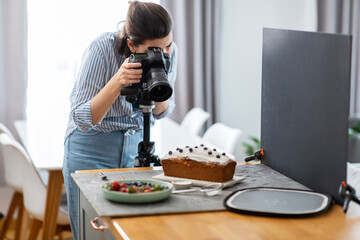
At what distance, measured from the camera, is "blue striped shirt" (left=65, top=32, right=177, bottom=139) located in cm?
175

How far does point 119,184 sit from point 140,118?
2.10ft

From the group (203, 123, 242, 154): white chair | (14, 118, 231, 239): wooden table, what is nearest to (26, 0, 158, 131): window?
(14, 118, 231, 239): wooden table

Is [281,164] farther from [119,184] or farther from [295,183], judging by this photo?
[119,184]

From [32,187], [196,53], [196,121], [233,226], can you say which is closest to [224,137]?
[196,121]

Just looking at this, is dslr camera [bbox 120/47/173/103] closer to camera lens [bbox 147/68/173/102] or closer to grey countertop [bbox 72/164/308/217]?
camera lens [bbox 147/68/173/102]

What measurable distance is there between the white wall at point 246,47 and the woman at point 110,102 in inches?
94.7

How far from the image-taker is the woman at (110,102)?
5.47ft

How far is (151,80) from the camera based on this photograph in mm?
1444

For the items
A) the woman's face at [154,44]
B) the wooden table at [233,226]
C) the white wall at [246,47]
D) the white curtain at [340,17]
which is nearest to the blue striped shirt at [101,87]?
the woman's face at [154,44]

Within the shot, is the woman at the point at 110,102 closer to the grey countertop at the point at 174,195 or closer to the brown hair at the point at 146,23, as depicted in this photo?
the brown hair at the point at 146,23

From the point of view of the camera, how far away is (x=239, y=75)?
171 inches

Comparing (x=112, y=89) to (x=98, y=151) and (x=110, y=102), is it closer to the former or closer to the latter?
(x=110, y=102)

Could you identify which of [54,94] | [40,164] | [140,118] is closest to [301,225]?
[140,118]

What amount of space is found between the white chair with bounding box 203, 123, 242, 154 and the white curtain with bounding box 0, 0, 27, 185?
1.36 meters
